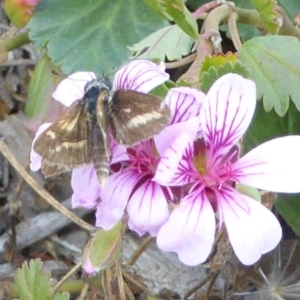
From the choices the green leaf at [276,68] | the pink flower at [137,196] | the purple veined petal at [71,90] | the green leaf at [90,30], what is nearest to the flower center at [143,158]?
the pink flower at [137,196]

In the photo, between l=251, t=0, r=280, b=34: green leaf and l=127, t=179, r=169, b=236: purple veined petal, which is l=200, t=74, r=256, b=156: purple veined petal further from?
l=251, t=0, r=280, b=34: green leaf

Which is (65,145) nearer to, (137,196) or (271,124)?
(137,196)

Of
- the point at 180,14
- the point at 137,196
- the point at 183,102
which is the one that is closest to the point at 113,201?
the point at 137,196

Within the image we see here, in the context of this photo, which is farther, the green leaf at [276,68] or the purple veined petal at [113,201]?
the green leaf at [276,68]

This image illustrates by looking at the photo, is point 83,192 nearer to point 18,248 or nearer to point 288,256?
point 288,256

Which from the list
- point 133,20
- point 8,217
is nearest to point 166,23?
point 133,20

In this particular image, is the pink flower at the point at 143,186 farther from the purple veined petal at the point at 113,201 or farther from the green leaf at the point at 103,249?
the green leaf at the point at 103,249

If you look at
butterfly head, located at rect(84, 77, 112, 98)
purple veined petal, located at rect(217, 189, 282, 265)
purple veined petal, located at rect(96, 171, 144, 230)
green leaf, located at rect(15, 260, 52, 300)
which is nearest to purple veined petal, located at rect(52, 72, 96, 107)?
butterfly head, located at rect(84, 77, 112, 98)
